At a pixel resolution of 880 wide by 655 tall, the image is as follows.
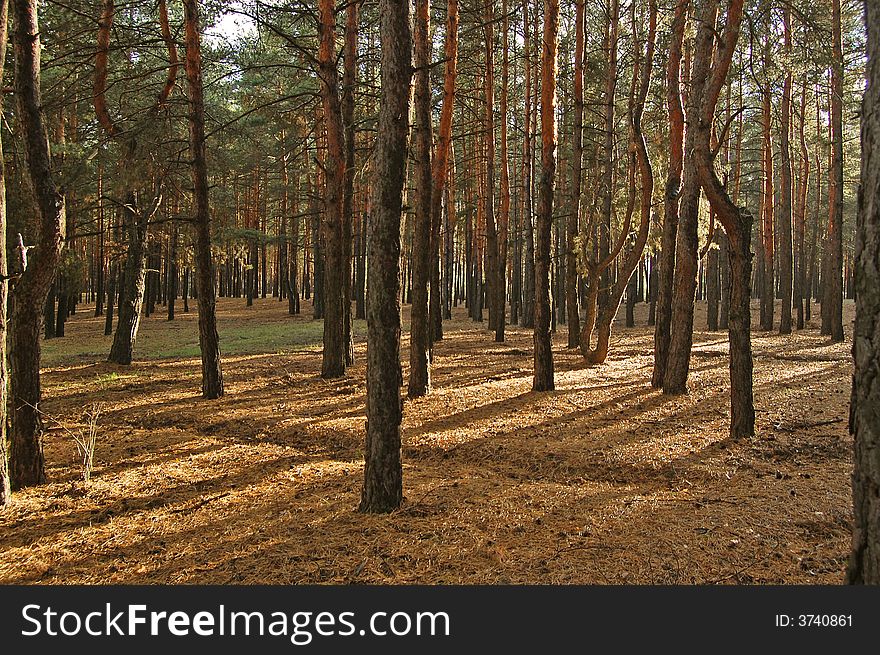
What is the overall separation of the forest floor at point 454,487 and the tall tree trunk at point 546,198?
0.70m

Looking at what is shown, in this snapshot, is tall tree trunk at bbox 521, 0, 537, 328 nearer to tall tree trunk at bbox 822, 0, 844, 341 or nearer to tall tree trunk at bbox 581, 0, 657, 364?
tall tree trunk at bbox 581, 0, 657, 364

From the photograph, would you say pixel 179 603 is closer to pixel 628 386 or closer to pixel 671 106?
pixel 628 386

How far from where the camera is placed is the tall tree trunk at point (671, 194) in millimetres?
11031

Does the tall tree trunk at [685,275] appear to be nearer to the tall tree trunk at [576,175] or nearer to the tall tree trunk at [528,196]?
the tall tree trunk at [576,175]

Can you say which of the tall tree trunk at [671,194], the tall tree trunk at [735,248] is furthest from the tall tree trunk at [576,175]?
the tall tree trunk at [735,248]

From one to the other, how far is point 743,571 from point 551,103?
30.8ft

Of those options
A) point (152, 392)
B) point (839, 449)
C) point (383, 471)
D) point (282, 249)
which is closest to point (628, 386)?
point (839, 449)

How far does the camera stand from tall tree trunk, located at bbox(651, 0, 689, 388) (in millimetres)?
11031

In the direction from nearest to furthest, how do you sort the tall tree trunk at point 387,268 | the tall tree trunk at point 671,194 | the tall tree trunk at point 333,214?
the tall tree trunk at point 387,268 < the tall tree trunk at point 671,194 < the tall tree trunk at point 333,214

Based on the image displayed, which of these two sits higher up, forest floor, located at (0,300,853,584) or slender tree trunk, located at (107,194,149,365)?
slender tree trunk, located at (107,194,149,365)

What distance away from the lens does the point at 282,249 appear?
36.7 m

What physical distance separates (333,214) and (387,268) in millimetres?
8190

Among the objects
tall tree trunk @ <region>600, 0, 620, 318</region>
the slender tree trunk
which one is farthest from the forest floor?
tall tree trunk @ <region>600, 0, 620, 318</region>

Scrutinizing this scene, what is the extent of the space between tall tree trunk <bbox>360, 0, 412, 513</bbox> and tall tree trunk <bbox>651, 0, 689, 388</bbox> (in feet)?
24.7
